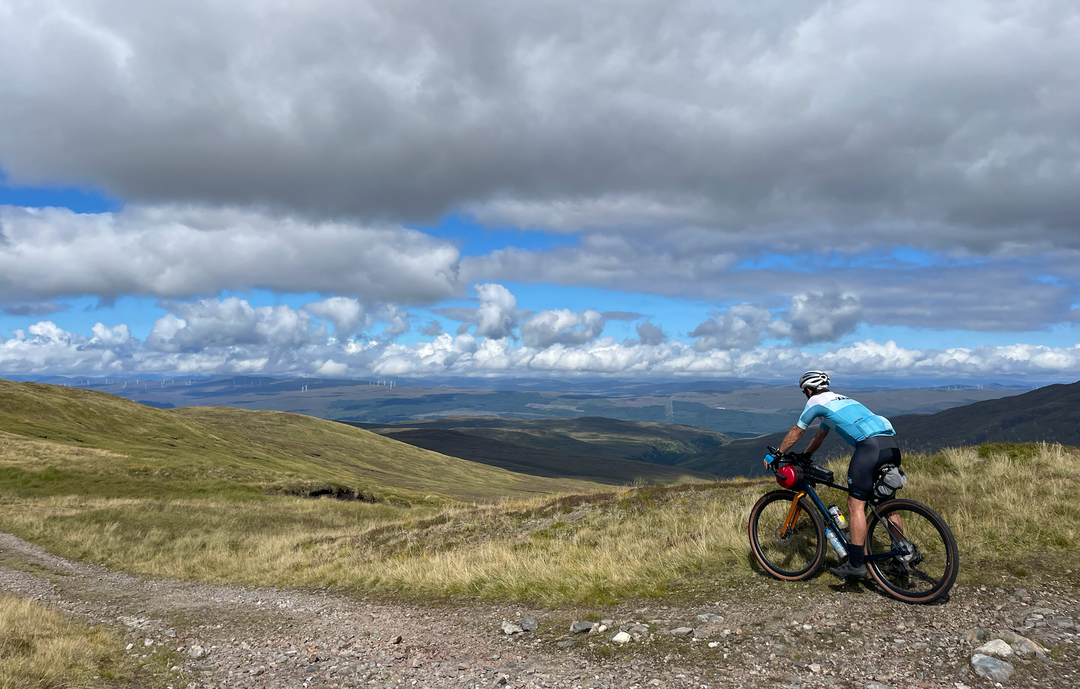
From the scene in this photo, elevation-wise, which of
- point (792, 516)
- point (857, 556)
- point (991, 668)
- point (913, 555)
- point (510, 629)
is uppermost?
point (792, 516)

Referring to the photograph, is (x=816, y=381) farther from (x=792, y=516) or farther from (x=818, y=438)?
(x=792, y=516)

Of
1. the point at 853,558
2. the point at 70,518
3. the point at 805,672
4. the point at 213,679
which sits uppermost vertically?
the point at 853,558

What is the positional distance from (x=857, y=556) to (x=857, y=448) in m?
1.58

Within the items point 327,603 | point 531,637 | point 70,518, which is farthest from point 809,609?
point 70,518

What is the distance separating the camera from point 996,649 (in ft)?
20.2

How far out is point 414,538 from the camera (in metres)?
22.0

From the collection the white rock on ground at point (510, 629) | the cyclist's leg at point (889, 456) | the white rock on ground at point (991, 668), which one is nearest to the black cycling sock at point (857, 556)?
the cyclist's leg at point (889, 456)

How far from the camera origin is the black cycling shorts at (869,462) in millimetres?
8203

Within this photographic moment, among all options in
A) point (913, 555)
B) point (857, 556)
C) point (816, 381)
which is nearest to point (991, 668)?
point (913, 555)

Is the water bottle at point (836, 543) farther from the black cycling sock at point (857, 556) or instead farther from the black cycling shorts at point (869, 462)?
the black cycling shorts at point (869, 462)

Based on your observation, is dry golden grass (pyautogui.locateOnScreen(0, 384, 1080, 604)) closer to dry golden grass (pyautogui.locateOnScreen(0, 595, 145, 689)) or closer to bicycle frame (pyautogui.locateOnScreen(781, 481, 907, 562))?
bicycle frame (pyautogui.locateOnScreen(781, 481, 907, 562))

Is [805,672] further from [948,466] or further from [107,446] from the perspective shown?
[107,446]

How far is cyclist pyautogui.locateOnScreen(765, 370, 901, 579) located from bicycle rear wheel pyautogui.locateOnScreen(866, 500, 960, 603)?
236 mm

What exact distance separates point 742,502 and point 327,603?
11626mm
